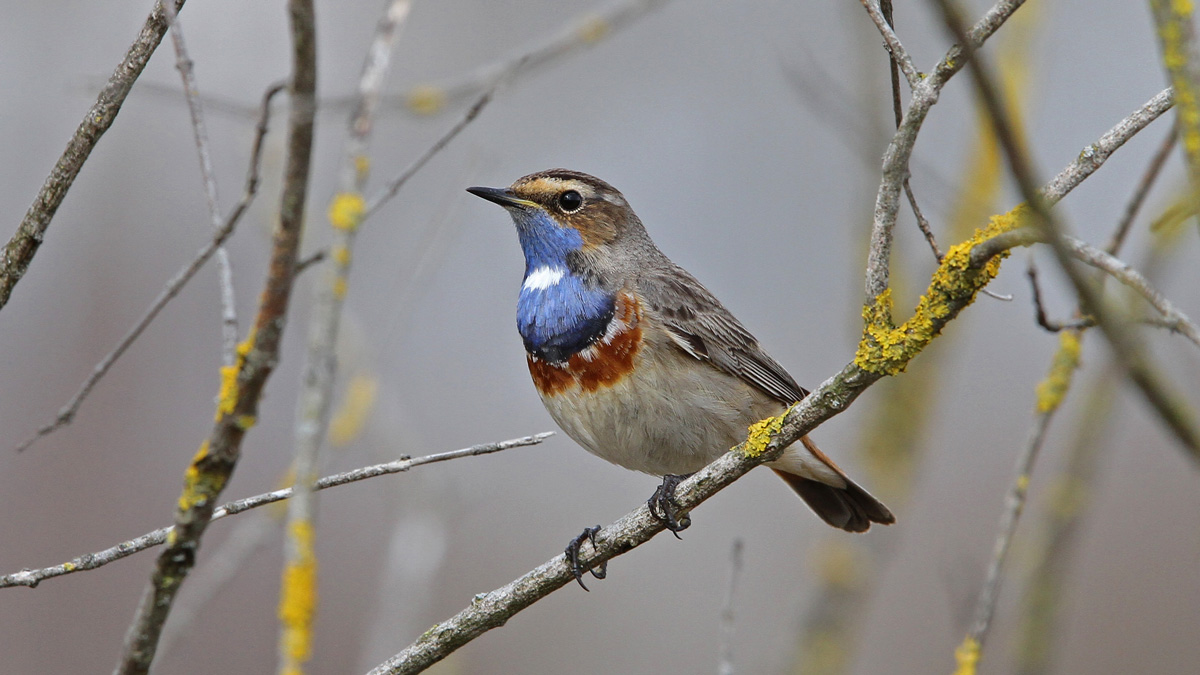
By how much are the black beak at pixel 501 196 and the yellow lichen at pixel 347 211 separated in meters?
2.52

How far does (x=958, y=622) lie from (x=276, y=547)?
549 cm

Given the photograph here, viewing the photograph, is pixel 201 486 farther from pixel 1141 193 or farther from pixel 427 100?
pixel 1141 193

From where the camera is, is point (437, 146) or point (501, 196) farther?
point (501, 196)

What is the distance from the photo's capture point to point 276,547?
8086 mm

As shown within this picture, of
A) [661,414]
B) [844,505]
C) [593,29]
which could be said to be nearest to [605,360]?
[661,414]

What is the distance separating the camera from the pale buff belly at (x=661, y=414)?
4414mm

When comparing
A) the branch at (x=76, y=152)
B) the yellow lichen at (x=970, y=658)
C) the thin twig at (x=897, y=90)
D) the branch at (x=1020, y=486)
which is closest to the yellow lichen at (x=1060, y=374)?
the branch at (x=1020, y=486)

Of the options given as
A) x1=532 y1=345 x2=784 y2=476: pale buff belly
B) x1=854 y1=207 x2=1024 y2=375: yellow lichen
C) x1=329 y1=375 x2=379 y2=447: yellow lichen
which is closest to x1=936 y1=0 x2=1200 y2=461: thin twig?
x1=854 y1=207 x2=1024 y2=375: yellow lichen

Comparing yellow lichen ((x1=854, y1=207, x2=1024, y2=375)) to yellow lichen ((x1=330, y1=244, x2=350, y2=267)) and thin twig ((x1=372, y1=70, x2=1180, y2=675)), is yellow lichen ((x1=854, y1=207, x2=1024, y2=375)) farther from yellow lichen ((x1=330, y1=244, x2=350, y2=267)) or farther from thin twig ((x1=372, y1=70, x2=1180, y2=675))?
yellow lichen ((x1=330, y1=244, x2=350, y2=267))

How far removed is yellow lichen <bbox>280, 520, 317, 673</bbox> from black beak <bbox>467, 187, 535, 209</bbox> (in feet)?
9.67

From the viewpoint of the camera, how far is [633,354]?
4.46 metres

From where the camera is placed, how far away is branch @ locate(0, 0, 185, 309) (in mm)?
2572

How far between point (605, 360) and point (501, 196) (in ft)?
3.32

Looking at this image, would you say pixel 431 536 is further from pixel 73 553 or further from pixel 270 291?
pixel 73 553
